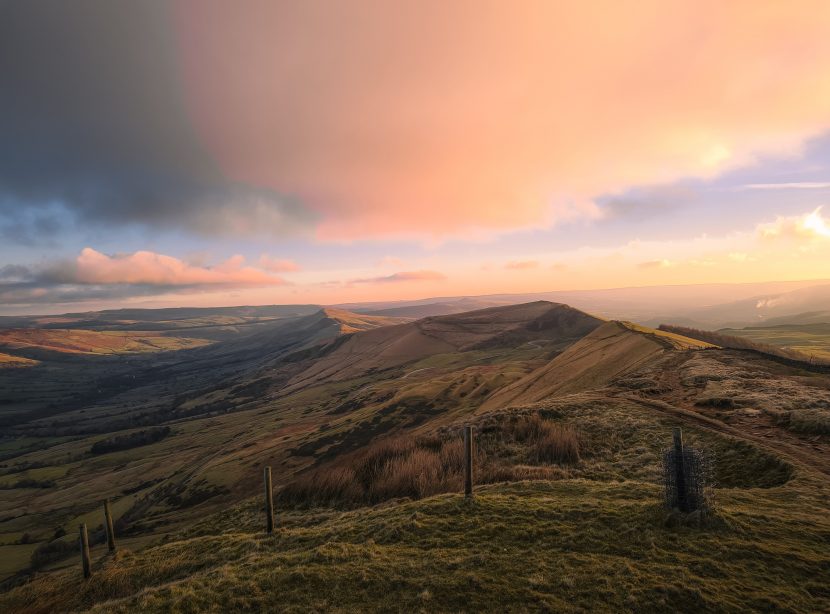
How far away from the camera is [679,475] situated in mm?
14055

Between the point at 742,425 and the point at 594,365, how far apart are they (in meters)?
30.4

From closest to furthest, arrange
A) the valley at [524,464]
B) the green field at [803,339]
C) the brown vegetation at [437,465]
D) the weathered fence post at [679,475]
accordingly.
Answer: the weathered fence post at [679,475], the valley at [524,464], the brown vegetation at [437,465], the green field at [803,339]

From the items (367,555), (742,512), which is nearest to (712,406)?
(742,512)

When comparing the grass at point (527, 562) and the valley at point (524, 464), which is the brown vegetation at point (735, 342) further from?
the grass at point (527, 562)

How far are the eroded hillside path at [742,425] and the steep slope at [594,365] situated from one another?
872 cm

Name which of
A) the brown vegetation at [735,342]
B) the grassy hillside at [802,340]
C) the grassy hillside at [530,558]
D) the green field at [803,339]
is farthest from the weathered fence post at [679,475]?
the green field at [803,339]

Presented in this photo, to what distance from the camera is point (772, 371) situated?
Result: 130ft

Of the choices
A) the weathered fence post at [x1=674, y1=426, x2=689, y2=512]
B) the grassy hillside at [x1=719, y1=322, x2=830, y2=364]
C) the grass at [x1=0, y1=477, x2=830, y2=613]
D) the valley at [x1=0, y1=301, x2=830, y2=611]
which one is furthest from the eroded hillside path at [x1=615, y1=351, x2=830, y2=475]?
the grassy hillside at [x1=719, y1=322, x2=830, y2=364]

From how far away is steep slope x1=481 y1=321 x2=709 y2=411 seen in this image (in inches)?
2007

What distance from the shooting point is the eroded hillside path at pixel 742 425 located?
21.0 metres

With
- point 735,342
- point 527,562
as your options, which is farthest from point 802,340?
point 527,562

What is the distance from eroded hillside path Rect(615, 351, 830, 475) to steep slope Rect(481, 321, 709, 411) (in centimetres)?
872

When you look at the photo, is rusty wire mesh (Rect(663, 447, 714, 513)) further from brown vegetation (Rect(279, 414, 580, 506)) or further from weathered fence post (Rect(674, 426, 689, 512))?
brown vegetation (Rect(279, 414, 580, 506))

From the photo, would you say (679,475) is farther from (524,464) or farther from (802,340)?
(802,340)
